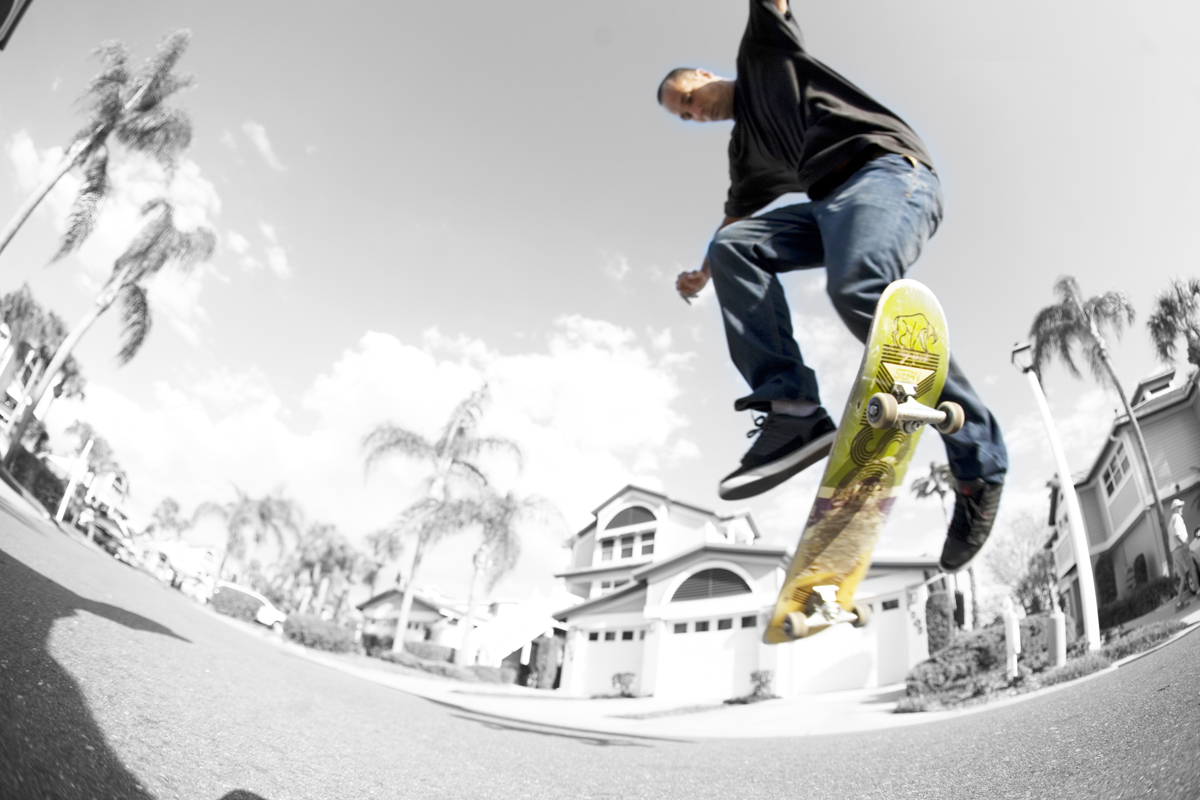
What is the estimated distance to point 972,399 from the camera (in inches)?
75.0

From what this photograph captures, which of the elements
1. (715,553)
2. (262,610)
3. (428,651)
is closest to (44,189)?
(715,553)

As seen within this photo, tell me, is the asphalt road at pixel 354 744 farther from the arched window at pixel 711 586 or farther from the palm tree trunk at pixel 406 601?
the palm tree trunk at pixel 406 601

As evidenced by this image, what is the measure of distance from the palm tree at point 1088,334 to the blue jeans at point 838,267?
27.2 inches

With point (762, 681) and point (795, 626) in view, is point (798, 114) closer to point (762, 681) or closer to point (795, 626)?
point (795, 626)

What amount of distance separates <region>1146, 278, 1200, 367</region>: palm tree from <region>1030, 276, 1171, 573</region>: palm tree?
20 centimetres

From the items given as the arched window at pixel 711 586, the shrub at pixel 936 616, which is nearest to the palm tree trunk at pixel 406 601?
the arched window at pixel 711 586

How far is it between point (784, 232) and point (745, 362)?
46 centimetres

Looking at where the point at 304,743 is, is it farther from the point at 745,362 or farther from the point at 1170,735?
the point at 1170,735

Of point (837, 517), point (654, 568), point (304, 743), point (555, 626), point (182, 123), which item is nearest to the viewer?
point (304, 743)

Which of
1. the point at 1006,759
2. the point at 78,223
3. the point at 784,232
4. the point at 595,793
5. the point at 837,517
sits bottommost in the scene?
the point at 595,793

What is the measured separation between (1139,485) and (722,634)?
1628 cm

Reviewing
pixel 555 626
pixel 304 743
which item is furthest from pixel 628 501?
pixel 304 743

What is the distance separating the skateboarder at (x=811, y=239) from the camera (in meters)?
1.68

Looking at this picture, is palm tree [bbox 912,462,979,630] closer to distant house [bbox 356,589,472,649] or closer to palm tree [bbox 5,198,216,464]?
palm tree [bbox 5,198,216,464]
